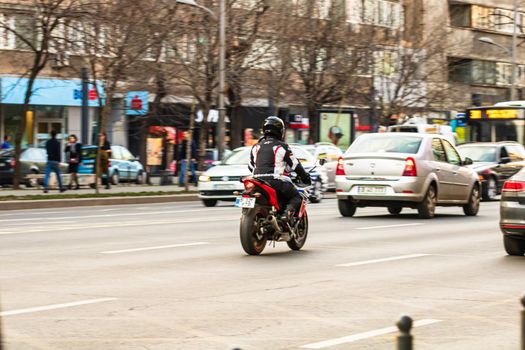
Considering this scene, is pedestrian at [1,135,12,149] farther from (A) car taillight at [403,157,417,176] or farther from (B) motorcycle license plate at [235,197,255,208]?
(B) motorcycle license plate at [235,197,255,208]

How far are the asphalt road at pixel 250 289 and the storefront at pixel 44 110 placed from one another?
26.9 meters

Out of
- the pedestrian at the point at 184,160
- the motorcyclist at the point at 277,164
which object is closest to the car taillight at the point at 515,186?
the motorcyclist at the point at 277,164

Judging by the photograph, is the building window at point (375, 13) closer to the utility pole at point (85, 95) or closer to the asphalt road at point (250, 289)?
the utility pole at point (85, 95)

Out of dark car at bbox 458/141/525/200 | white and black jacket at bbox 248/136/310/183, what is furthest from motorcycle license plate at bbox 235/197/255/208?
dark car at bbox 458/141/525/200

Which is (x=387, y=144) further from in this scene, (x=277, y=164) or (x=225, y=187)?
(x=277, y=164)

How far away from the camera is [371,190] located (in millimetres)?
21016

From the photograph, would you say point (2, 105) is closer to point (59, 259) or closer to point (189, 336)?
point (59, 259)

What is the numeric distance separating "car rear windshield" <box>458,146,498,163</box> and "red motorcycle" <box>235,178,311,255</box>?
19132mm

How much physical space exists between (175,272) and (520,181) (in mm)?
4486

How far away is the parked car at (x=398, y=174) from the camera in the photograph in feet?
68.6

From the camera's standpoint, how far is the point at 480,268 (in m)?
12.5

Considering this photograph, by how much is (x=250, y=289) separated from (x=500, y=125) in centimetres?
2817

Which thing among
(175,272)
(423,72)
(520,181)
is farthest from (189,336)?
(423,72)

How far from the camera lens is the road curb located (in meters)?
26.8
